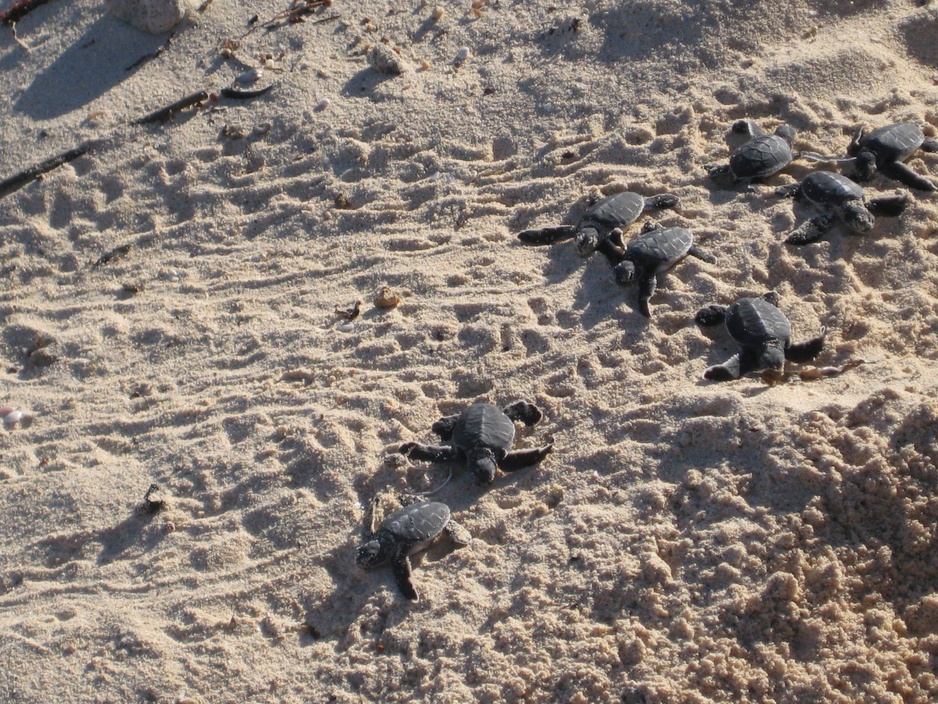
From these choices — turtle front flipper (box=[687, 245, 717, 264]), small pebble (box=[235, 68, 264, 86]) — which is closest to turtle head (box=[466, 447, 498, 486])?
turtle front flipper (box=[687, 245, 717, 264])

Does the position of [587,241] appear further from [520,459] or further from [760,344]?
[520,459]

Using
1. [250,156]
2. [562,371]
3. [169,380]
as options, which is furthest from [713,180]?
[169,380]

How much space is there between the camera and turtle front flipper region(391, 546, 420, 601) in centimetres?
302

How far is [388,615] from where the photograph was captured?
3008 mm

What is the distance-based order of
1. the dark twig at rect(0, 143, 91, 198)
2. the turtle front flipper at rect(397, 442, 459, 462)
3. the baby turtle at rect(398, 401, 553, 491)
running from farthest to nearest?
the dark twig at rect(0, 143, 91, 198) < the turtle front flipper at rect(397, 442, 459, 462) < the baby turtle at rect(398, 401, 553, 491)

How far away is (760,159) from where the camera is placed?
413 centimetres

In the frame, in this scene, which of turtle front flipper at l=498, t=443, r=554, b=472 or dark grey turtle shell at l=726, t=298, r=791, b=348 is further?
dark grey turtle shell at l=726, t=298, r=791, b=348

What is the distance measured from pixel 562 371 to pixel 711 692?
4.64 feet

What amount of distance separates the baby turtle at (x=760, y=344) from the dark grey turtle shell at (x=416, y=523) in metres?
1.24

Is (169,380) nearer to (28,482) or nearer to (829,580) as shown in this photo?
(28,482)

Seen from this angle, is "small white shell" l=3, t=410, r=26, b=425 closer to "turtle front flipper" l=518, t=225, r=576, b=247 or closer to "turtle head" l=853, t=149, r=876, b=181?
"turtle front flipper" l=518, t=225, r=576, b=247

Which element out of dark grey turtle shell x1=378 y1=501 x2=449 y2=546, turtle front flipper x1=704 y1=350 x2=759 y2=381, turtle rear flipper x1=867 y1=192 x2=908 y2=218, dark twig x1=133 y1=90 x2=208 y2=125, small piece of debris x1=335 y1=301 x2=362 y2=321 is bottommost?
turtle front flipper x1=704 y1=350 x2=759 y2=381

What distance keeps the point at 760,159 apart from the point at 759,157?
0.01 meters

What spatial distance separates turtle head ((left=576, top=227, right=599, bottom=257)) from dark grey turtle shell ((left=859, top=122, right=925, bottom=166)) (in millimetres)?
1416
